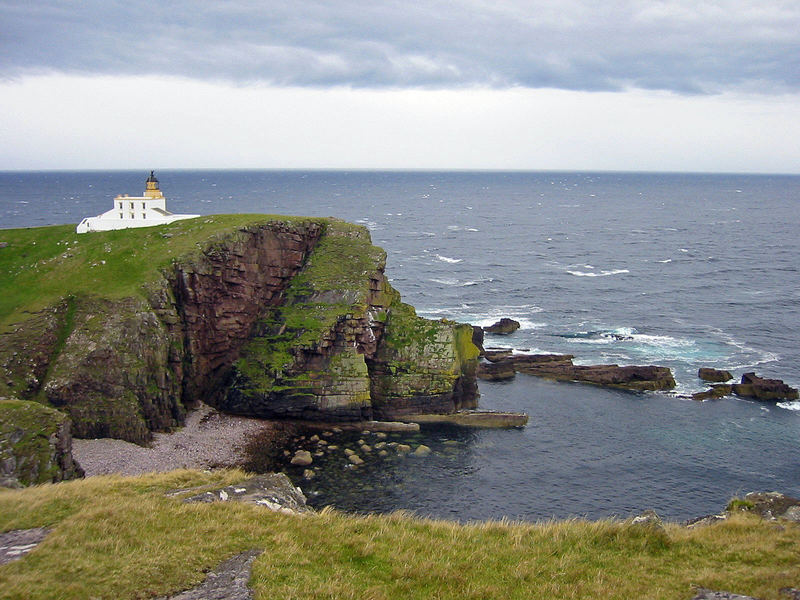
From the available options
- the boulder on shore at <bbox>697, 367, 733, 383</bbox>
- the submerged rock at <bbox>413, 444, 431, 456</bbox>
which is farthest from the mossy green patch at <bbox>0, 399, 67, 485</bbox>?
the boulder on shore at <bbox>697, 367, 733, 383</bbox>

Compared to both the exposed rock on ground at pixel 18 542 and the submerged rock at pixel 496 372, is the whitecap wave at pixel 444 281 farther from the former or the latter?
the exposed rock on ground at pixel 18 542

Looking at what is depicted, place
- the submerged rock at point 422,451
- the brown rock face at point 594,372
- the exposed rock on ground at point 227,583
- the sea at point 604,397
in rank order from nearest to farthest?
the exposed rock on ground at point 227,583, the sea at point 604,397, the submerged rock at point 422,451, the brown rock face at point 594,372

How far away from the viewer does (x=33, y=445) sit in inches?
1511

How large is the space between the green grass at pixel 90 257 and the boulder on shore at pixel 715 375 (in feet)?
135

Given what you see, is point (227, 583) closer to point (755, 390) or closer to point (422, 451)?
point (422, 451)

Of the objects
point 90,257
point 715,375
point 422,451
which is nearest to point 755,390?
point 715,375

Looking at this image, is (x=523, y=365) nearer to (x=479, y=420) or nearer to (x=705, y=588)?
(x=479, y=420)

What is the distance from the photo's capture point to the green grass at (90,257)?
56.7 meters

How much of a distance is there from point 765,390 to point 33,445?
5737 cm

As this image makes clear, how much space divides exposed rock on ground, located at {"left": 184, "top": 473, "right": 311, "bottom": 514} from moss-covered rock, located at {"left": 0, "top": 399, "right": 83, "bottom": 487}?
14.7 meters

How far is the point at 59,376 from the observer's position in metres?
51.1

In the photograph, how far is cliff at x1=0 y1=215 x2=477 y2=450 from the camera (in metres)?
52.3

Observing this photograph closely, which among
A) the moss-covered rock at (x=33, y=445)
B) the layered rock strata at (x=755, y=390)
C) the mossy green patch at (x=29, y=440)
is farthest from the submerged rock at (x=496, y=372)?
the mossy green patch at (x=29, y=440)

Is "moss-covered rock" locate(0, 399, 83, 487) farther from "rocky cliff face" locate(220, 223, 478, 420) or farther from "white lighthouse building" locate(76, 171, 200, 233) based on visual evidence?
"white lighthouse building" locate(76, 171, 200, 233)
